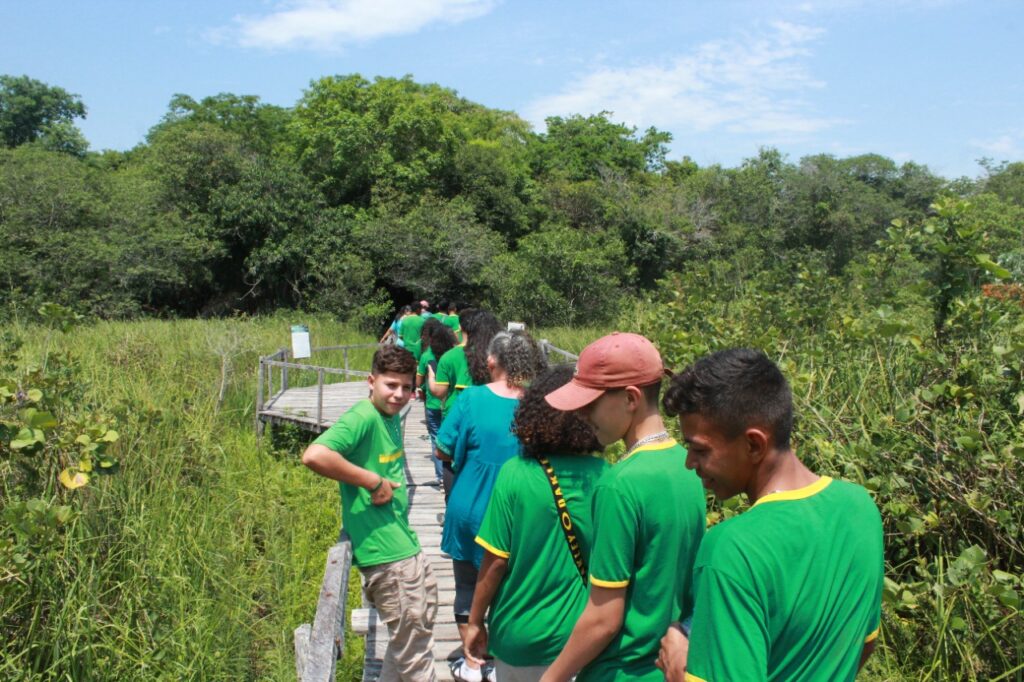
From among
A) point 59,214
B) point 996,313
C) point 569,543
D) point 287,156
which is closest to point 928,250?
point 996,313

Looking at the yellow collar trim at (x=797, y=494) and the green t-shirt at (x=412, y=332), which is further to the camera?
the green t-shirt at (x=412, y=332)

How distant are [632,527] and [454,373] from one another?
146 inches

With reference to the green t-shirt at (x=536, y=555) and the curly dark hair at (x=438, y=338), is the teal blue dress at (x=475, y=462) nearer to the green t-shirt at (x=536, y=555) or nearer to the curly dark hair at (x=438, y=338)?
the green t-shirt at (x=536, y=555)

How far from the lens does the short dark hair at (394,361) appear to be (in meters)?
3.58

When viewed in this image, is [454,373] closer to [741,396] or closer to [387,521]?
[387,521]

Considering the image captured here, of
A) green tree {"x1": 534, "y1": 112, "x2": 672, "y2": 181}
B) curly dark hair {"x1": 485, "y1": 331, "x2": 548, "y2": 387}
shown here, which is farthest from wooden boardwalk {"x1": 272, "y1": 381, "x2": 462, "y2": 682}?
green tree {"x1": 534, "y1": 112, "x2": 672, "y2": 181}

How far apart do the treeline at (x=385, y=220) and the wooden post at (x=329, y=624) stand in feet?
62.1

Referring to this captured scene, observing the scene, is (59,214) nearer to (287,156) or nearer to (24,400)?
(287,156)

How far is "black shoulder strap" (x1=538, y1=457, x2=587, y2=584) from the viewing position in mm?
2541

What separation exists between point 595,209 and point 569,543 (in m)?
27.6

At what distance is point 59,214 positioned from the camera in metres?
22.9

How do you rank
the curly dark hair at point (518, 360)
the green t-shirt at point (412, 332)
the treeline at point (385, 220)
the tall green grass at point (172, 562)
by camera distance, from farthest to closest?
the treeline at point (385, 220) → the green t-shirt at point (412, 332) → the tall green grass at point (172, 562) → the curly dark hair at point (518, 360)

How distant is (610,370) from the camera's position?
2191 millimetres

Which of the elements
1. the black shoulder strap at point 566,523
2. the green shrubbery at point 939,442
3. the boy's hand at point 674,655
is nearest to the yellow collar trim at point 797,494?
the boy's hand at point 674,655
